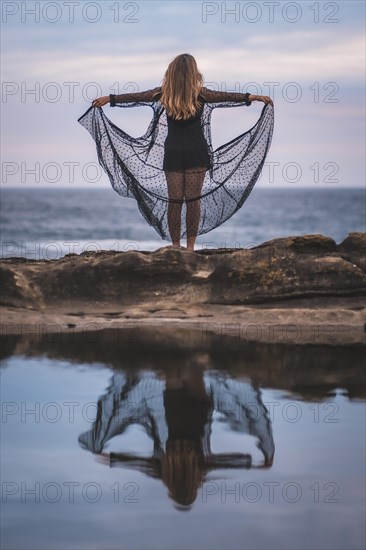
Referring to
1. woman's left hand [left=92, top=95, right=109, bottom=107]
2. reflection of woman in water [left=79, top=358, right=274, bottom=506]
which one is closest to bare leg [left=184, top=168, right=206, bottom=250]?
woman's left hand [left=92, top=95, right=109, bottom=107]

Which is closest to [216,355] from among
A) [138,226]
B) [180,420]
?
[180,420]

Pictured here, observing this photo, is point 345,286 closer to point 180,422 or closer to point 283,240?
point 283,240

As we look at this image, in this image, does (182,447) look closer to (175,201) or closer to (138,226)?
(175,201)

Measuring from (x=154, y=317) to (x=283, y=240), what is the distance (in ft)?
4.86

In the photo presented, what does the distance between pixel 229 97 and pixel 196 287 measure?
6.36ft

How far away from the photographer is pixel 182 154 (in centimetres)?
1040

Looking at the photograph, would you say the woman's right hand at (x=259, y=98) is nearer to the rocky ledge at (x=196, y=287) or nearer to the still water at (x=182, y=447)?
the rocky ledge at (x=196, y=287)

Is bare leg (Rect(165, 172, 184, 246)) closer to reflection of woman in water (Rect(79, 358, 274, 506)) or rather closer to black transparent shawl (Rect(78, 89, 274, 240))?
black transparent shawl (Rect(78, 89, 274, 240))

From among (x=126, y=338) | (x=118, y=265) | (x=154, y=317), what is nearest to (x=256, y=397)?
(x=126, y=338)

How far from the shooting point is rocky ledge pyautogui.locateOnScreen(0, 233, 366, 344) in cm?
914

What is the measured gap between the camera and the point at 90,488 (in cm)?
502

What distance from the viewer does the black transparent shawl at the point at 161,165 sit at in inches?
427

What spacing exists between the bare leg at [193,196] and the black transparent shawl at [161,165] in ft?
0.20

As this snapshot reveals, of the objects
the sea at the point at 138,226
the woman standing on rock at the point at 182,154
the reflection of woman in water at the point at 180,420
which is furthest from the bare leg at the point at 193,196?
the sea at the point at 138,226
